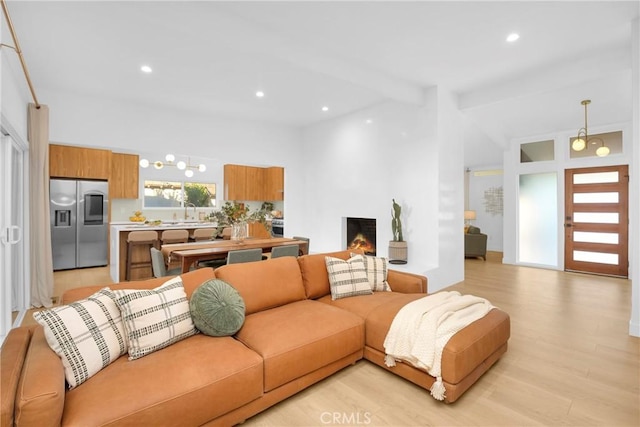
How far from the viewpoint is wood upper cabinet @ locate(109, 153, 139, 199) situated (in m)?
6.64

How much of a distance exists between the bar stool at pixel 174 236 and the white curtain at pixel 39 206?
5.37ft

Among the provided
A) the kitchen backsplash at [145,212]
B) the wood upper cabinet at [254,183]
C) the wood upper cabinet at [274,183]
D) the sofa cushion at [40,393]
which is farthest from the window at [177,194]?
the sofa cushion at [40,393]

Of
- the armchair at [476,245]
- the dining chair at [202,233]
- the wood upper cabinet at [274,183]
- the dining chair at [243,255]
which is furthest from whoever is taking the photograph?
the wood upper cabinet at [274,183]

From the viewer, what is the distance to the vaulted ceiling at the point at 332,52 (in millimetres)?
2836

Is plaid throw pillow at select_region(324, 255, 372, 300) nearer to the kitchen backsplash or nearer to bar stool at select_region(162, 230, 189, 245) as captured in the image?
bar stool at select_region(162, 230, 189, 245)

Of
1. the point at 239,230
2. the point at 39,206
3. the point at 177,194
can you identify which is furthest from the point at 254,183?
the point at 39,206

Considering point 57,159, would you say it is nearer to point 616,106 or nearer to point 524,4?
point 524,4

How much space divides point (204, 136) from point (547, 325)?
580 cm

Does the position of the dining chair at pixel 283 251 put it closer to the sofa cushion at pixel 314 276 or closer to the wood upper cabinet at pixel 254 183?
the sofa cushion at pixel 314 276

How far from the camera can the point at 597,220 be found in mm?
5793

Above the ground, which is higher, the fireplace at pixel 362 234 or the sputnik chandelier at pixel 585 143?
the sputnik chandelier at pixel 585 143

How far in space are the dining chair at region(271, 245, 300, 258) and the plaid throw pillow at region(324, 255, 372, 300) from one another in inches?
37.7

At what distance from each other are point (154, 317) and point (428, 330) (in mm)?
1761

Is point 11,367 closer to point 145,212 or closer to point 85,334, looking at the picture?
point 85,334
